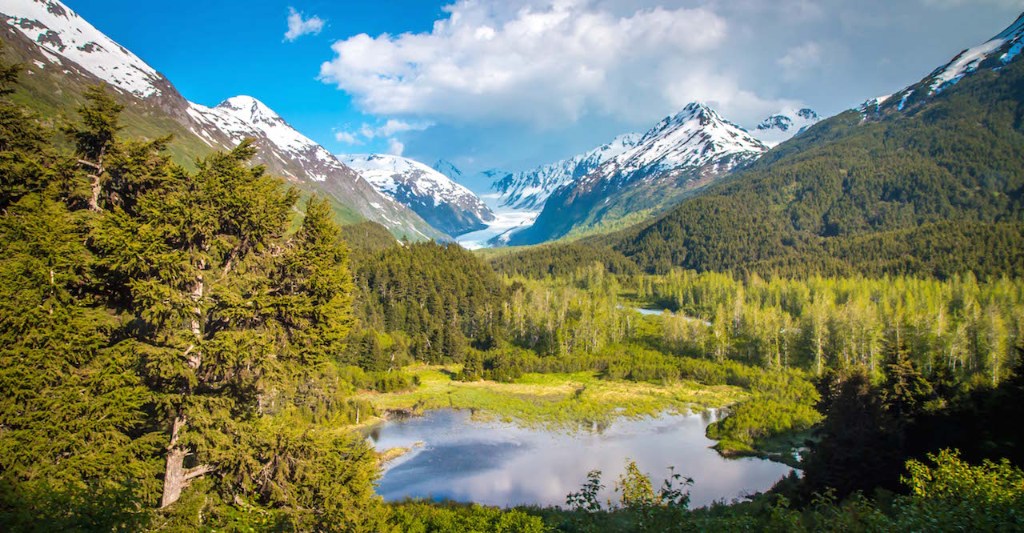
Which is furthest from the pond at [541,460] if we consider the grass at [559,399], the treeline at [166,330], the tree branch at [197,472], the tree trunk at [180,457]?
the tree trunk at [180,457]

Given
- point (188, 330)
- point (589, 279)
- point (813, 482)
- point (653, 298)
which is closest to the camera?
point (188, 330)

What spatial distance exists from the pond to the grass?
4.07m

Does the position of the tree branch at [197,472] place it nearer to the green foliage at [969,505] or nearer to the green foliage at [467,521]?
the green foliage at [467,521]

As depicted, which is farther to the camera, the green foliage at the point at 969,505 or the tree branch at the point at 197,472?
the tree branch at the point at 197,472

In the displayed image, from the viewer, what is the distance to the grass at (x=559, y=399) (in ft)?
223

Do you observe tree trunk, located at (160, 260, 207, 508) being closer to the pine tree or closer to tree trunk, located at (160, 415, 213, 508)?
tree trunk, located at (160, 415, 213, 508)

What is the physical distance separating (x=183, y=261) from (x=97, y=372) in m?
3.51

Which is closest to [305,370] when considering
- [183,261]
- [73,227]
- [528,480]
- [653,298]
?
[183,261]

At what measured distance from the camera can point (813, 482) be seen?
30484mm

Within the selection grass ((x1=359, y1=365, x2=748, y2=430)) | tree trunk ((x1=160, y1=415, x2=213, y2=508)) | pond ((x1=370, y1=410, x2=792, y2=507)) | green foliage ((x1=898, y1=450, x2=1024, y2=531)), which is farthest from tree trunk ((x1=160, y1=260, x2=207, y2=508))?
grass ((x1=359, y1=365, x2=748, y2=430))

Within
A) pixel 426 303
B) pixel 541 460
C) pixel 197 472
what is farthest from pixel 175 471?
pixel 426 303

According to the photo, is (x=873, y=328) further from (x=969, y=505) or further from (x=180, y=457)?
(x=180, y=457)

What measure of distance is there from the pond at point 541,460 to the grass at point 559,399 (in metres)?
4.07

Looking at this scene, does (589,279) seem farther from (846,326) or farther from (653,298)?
(846,326)
